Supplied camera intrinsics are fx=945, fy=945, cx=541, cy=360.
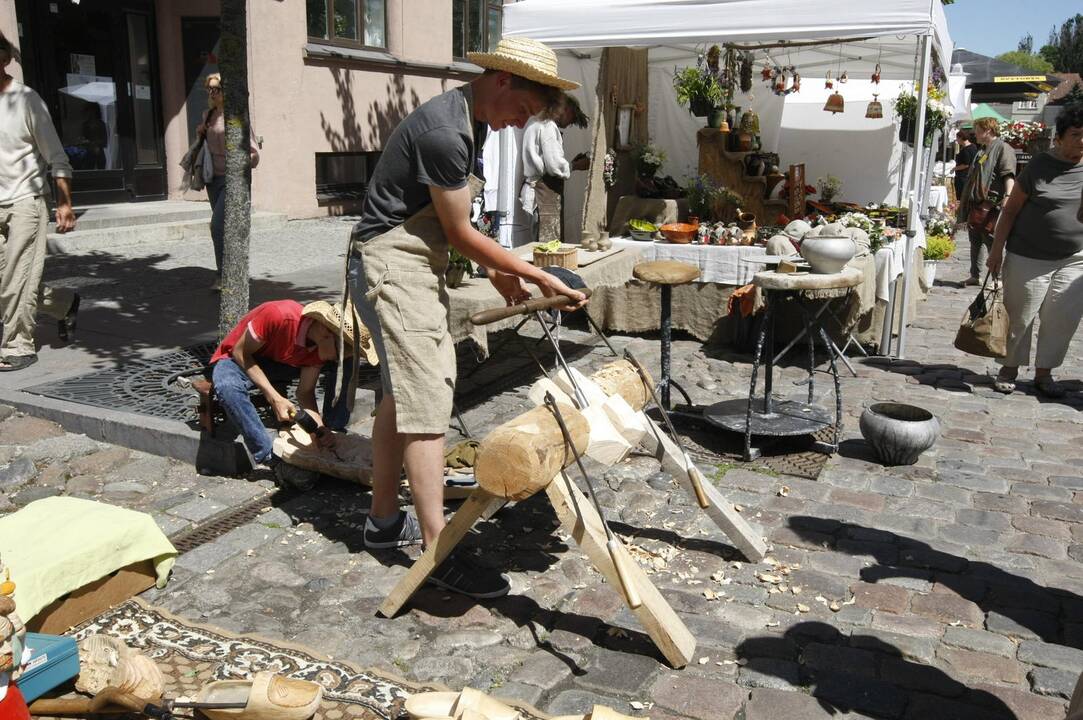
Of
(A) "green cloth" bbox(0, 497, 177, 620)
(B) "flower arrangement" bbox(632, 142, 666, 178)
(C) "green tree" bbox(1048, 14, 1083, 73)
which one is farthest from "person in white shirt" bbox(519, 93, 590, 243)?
(C) "green tree" bbox(1048, 14, 1083, 73)

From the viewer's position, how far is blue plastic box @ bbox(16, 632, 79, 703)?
2.62 metres

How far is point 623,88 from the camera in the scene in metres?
9.12

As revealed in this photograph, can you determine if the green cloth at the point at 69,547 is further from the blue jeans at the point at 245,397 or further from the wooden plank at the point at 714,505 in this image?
the wooden plank at the point at 714,505

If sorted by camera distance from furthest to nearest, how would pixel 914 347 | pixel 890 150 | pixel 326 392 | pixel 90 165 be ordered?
pixel 90 165
pixel 890 150
pixel 914 347
pixel 326 392

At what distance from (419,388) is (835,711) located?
5.55 ft

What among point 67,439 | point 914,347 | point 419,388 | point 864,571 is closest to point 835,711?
point 864,571

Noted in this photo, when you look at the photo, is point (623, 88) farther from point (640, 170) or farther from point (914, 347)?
point (914, 347)

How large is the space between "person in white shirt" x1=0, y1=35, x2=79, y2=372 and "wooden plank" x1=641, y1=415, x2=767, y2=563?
4.18 m

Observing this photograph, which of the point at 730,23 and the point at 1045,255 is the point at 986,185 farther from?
the point at 730,23

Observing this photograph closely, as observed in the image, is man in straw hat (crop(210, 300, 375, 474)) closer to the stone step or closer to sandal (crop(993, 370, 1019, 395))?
sandal (crop(993, 370, 1019, 395))

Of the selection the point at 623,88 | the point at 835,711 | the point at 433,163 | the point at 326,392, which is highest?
the point at 623,88

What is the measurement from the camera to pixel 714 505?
148 inches

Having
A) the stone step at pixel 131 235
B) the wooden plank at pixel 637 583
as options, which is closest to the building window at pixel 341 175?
the stone step at pixel 131 235

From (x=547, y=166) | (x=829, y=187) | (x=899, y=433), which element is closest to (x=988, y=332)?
(x=899, y=433)
